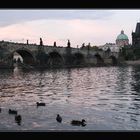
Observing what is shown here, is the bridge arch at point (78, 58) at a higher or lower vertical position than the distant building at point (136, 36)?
lower

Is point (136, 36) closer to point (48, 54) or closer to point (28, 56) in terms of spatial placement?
point (48, 54)

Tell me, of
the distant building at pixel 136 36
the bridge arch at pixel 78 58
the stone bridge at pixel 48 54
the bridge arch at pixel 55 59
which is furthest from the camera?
the distant building at pixel 136 36

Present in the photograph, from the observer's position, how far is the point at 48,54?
3548 inches

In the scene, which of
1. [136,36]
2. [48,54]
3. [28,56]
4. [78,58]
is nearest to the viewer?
[28,56]

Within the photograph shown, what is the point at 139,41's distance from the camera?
169 meters

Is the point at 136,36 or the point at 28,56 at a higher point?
the point at 136,36

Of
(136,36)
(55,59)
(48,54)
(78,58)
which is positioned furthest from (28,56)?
(136,36)

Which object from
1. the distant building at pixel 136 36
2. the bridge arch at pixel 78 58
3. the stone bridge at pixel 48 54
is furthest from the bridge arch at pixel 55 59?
the distant building at pixel 136 36

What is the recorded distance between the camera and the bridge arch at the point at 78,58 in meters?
106

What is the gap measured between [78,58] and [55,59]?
11.7m

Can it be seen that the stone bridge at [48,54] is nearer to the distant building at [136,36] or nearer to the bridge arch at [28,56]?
the bridge arch at [28,56]
